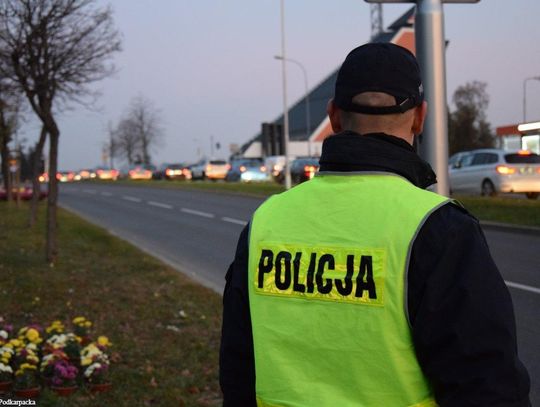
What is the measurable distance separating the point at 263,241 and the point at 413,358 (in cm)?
46

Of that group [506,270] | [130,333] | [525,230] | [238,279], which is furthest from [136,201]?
[238,279]

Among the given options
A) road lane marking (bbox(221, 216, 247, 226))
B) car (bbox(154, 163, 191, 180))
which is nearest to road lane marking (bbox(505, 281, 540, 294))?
road lane marking (bbox(221, 216, 247, 226))

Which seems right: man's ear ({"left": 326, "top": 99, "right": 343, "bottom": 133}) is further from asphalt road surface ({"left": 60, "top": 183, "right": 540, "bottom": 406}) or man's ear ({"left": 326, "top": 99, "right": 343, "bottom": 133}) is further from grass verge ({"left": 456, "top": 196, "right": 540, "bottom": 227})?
grass verge ({"left": 456, "top": 196, "right": 540, "bottom": 227})

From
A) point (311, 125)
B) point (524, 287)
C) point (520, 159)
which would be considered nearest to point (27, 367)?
point (524, 287)

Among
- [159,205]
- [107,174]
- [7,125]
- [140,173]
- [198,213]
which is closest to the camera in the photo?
[198,213]

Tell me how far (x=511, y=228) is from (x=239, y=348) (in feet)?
45.7

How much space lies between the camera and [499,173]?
2194 centimetres

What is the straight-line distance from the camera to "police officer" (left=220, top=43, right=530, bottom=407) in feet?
4.91

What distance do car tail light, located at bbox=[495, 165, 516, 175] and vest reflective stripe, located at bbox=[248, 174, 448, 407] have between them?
21194 mm

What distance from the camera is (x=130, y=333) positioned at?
20.9 ft

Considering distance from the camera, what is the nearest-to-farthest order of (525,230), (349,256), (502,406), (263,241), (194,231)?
(502,406)
(349,256)
(263,241)
(525,230)
(194,231)

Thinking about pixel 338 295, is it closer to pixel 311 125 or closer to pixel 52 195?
pixel 52 195

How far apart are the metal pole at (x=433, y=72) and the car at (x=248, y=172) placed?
138 ft

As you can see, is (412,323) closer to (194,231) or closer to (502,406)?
(502,406)
